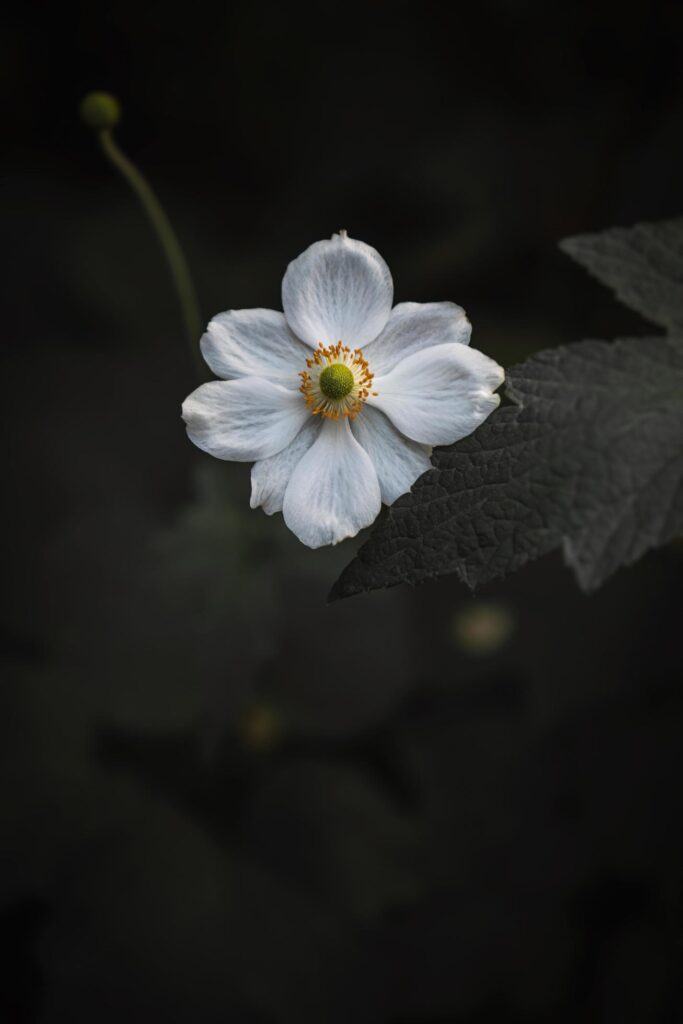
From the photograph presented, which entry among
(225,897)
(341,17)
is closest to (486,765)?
(225,897)

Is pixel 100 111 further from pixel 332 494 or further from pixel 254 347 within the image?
pixel 332 494

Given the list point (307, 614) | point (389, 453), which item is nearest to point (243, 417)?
point (389, 453)

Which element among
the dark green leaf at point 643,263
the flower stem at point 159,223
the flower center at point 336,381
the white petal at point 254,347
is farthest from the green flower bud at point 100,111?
the dark green leaf at point 643,263

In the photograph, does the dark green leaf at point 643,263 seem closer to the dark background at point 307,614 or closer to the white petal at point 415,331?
the white petal at point 415,331

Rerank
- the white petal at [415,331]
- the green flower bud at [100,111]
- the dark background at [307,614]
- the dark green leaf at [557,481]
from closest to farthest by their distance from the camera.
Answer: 1. the dark green leaf at [557,481]
2. the white petal at [415,331]
3. the green flower bud at [100,111]
4. the dark background at [307,614]

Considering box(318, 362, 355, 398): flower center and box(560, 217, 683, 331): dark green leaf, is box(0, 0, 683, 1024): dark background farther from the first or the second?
box(560, 217, 683, 331): dark green leaf

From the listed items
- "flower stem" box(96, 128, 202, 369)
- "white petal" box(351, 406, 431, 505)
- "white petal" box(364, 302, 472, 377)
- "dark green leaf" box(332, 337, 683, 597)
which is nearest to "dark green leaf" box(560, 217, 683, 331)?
"dark green leaf" box(332, 337, 683, 597)
